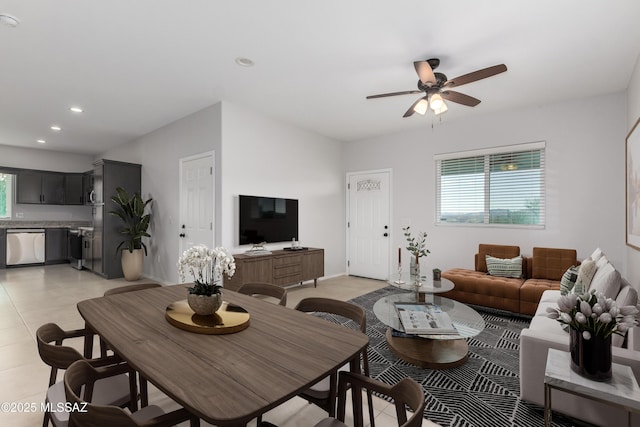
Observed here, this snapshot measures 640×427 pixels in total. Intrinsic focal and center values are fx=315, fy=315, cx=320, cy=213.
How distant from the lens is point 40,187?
24.0 feet

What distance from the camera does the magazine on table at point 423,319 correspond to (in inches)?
92.7

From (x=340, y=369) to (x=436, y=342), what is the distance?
54.4 inches

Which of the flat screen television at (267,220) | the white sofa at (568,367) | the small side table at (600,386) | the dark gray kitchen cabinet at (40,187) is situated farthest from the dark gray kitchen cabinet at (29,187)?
the small side table at (600,386)

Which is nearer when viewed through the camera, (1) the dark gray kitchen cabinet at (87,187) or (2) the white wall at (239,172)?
(2) the white wall at (239,172)

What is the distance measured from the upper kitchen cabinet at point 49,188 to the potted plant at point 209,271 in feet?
26.2

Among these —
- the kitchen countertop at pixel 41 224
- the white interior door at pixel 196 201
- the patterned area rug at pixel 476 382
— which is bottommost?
the patterned area rug at pixel 476 382

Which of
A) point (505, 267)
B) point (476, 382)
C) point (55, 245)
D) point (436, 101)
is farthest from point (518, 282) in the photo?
point (55, 245)

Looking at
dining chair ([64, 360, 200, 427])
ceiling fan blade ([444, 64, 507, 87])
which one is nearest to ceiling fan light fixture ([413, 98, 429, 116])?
ceiling fan blade ([444, 64, 507, 87])

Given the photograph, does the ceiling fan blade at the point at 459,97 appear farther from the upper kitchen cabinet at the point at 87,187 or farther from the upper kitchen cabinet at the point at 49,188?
the upper kitchen cabinet at the point at 49,188

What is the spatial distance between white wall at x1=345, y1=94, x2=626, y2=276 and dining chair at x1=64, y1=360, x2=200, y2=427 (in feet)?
15.7

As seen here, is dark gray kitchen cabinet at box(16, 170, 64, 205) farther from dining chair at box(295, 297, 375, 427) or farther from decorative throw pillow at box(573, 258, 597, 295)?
decorative throw pillow at box(573, 258, 597, 295)

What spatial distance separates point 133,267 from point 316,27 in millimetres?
5140

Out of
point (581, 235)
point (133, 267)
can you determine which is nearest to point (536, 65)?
point (581, 235)

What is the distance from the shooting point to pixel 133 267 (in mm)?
5637
